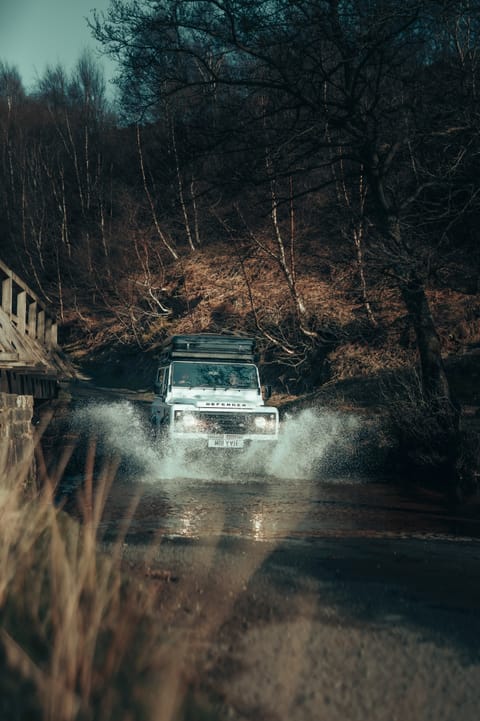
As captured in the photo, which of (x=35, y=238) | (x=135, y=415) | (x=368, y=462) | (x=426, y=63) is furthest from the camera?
(x=35, y=238)

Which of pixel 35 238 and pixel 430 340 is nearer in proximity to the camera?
pixel 430 340

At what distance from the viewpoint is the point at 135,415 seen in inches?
875

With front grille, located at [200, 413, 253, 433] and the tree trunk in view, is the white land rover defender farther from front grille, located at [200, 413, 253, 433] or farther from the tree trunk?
the tree trunk

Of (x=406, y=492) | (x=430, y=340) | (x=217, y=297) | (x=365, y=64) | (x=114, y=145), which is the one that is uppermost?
(x=114, y=145)

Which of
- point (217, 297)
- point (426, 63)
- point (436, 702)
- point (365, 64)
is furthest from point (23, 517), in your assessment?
point (217, 297)

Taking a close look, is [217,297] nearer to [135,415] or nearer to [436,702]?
[135,415]

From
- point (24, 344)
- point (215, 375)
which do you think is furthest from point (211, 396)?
point (24, 344)

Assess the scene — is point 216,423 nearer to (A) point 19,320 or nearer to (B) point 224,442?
(B) point 224,442

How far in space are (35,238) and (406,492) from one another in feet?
121

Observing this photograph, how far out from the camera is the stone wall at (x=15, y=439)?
920 cm

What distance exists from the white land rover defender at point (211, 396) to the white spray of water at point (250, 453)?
1.20 ft

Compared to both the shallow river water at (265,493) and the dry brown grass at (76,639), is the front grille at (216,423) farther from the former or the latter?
the dry brown grass at (76,639)

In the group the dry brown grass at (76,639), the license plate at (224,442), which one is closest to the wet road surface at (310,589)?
the dry brown grass at (76,639)

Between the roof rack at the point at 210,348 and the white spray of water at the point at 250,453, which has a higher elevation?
the roof rack at the point at 210,348
